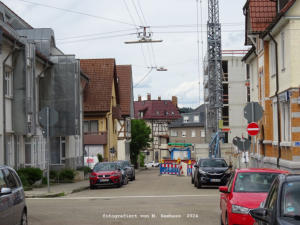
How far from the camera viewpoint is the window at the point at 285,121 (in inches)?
1027

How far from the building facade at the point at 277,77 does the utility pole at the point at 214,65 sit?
107ft

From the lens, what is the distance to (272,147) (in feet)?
97.8

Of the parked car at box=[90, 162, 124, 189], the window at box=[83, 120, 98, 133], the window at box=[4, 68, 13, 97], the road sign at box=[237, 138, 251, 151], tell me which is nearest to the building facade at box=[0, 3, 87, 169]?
the window at box=[4, 68, 13, 97]

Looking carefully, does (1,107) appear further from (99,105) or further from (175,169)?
(99,105)

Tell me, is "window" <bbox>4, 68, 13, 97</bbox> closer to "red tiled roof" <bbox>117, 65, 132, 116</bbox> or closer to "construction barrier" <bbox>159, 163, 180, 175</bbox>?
"construction barrier" <bbox>159, 163, 180, 175</bbox>

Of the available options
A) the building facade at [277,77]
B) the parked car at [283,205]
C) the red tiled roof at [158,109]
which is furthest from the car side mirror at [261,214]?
the red tiled roof at [158,109]

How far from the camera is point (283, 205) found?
6953mm

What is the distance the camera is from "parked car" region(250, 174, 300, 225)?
6.61 metres

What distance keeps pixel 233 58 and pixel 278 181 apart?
78634mm

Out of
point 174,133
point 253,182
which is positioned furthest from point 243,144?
point 174,133

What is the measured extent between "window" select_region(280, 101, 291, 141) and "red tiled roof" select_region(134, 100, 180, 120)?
98.8 m

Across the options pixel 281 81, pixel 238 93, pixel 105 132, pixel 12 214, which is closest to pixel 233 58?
pixel 238 93

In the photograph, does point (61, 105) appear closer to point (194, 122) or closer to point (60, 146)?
point (60, 146)

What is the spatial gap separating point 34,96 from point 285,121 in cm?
1238
